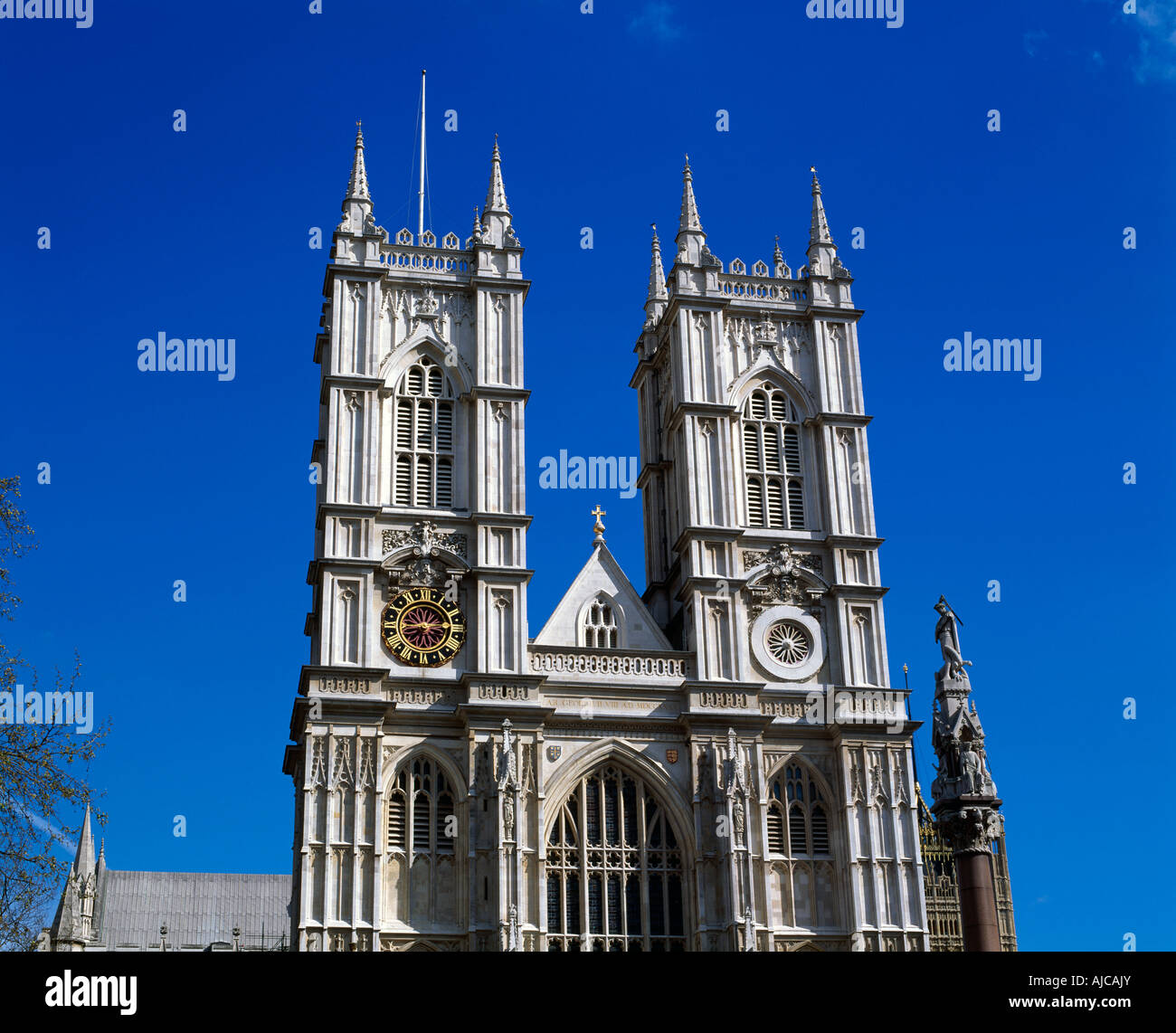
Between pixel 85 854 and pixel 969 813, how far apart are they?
2136 inches

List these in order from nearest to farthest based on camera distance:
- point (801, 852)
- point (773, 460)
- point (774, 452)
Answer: point (801, 852), point (773, 460), point (774, 452)

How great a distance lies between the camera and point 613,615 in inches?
1930

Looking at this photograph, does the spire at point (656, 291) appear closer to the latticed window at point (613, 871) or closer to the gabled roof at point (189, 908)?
the latticed window at point (613, 871)

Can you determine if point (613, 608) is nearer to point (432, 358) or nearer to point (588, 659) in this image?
point (588, 659)

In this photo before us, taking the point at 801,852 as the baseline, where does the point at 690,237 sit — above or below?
above

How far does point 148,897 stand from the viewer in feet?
258

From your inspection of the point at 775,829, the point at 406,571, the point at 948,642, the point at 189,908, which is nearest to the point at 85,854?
the point at 189,908

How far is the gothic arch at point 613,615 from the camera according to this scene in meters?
48.5

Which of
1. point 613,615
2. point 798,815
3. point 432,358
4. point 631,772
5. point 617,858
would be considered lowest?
point 617,858

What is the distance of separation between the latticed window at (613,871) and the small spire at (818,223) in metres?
20.2

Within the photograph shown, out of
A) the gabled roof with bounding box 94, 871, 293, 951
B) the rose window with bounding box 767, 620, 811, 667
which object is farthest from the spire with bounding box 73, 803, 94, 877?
the rose window with bounding box 767, 620, 811, 667

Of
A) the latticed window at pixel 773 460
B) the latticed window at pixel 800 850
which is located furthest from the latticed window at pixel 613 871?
the latticed window at pixel 773 460
